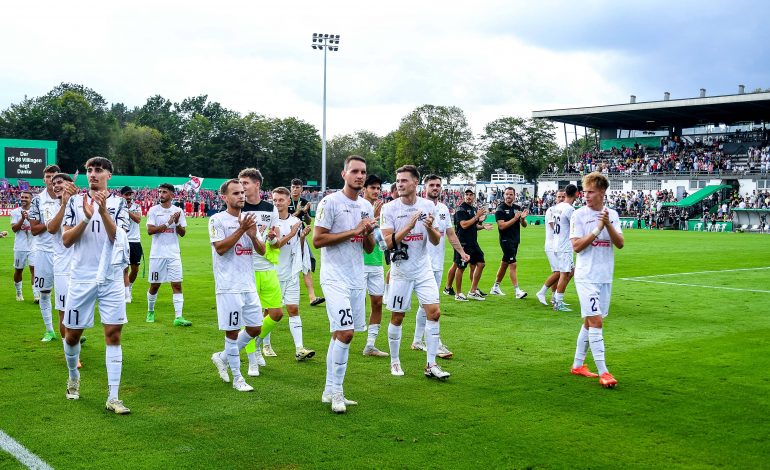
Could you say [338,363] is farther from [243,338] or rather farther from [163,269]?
[163,269]

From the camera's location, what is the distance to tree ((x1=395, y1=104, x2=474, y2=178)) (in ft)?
318

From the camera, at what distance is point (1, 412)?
21.6 ft

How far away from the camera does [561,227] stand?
13.5m

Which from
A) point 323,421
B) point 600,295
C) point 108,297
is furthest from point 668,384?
point 108,297

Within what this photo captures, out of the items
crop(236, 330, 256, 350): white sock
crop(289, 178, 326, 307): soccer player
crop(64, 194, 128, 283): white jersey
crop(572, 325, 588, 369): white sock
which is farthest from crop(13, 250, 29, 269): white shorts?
crop(572, 325, 588, 369): white sock

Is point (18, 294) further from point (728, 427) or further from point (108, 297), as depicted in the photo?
point (728, 427)

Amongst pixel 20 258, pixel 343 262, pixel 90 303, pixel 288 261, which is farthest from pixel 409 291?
pixel 20 258

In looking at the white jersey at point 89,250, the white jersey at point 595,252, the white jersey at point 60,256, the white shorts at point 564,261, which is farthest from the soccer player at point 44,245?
the white shorts at point 564,261

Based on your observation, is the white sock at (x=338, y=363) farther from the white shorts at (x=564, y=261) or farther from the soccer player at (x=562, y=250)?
the white shorts at (x=564, y=261)

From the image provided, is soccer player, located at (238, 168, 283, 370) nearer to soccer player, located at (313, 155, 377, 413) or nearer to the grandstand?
soccer player, located at (313, 155, 377, 413)

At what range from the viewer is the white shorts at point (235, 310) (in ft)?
24.3

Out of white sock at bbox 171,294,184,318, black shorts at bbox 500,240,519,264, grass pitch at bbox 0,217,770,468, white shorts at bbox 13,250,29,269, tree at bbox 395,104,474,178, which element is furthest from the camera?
tree at bbox 395,104,474,178

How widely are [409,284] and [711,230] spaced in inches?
1965

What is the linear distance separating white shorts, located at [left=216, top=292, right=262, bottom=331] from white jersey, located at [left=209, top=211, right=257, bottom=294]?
7 cm
